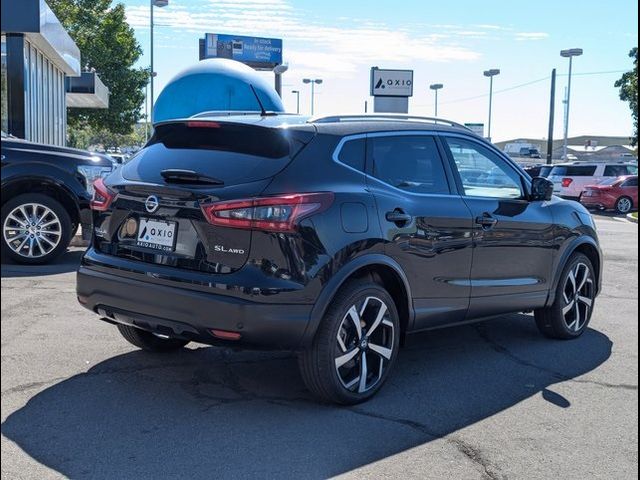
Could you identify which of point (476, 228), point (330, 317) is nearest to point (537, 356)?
point (476, 228)

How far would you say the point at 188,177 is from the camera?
13.4 feet

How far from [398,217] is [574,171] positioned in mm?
26394

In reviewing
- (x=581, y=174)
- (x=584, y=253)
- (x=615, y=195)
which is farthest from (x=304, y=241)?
(x=581, y=174)

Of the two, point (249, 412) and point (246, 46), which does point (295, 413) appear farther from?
point (246, 46)

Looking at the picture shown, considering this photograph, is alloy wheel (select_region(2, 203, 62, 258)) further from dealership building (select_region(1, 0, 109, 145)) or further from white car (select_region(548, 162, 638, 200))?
white car (select_region(548, 162, 638, 200))

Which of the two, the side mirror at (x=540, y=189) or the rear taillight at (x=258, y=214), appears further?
the side mirror at (x=540, y=189)

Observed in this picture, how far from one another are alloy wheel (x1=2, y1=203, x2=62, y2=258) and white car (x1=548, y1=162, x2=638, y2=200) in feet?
75.9

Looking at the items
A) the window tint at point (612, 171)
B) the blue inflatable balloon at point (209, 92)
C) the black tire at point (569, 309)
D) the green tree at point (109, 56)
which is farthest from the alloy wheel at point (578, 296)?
the window tint at point (612, 171)

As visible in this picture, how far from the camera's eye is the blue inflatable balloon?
1177cm

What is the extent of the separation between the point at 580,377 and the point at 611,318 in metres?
2.24

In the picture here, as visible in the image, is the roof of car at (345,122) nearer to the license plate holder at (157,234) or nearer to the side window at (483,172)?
the side window at (483,172)

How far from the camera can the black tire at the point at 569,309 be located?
237 inches

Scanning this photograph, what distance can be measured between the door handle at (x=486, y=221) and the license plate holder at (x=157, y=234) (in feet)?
7.30

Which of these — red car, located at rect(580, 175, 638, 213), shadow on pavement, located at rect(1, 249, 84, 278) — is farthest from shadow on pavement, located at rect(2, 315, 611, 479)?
red car, located at rect(580, 175, 638, 213)
